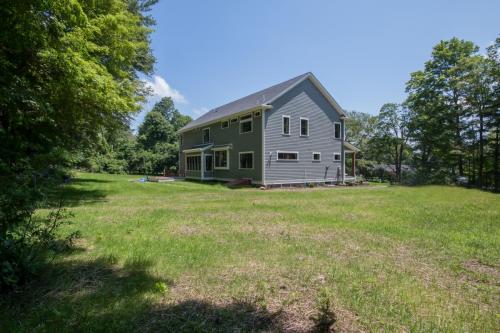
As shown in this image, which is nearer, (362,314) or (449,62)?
(362,314)

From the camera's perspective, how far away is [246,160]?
19453 millimetres

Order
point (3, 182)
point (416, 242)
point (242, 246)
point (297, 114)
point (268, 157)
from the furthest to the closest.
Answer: point (297, 114), point (268, 157), point (416, 242), point (242, 246), point (3, 182)

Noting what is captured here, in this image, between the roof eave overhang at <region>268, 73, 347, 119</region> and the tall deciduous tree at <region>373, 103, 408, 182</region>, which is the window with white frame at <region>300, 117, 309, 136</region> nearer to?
the roof eave overhang at <region>268, 73, 347, 119</region>

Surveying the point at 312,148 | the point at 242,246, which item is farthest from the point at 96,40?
the point at 312,148

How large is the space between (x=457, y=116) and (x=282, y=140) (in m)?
19.4

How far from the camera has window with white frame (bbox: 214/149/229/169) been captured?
70.6 feet

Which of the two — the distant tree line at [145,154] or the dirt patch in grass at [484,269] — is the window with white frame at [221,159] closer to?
the distant tree line at [145,154]

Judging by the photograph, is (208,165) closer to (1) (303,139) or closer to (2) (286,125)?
(2) (286,125)

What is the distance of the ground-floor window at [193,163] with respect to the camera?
79.2 feet

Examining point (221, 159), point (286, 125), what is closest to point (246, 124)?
point (286, 125)

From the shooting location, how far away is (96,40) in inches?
361

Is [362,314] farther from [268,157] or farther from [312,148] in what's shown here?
[312,148]

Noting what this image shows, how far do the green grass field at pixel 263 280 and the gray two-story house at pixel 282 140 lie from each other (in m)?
12.1

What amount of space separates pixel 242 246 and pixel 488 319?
3.31m
